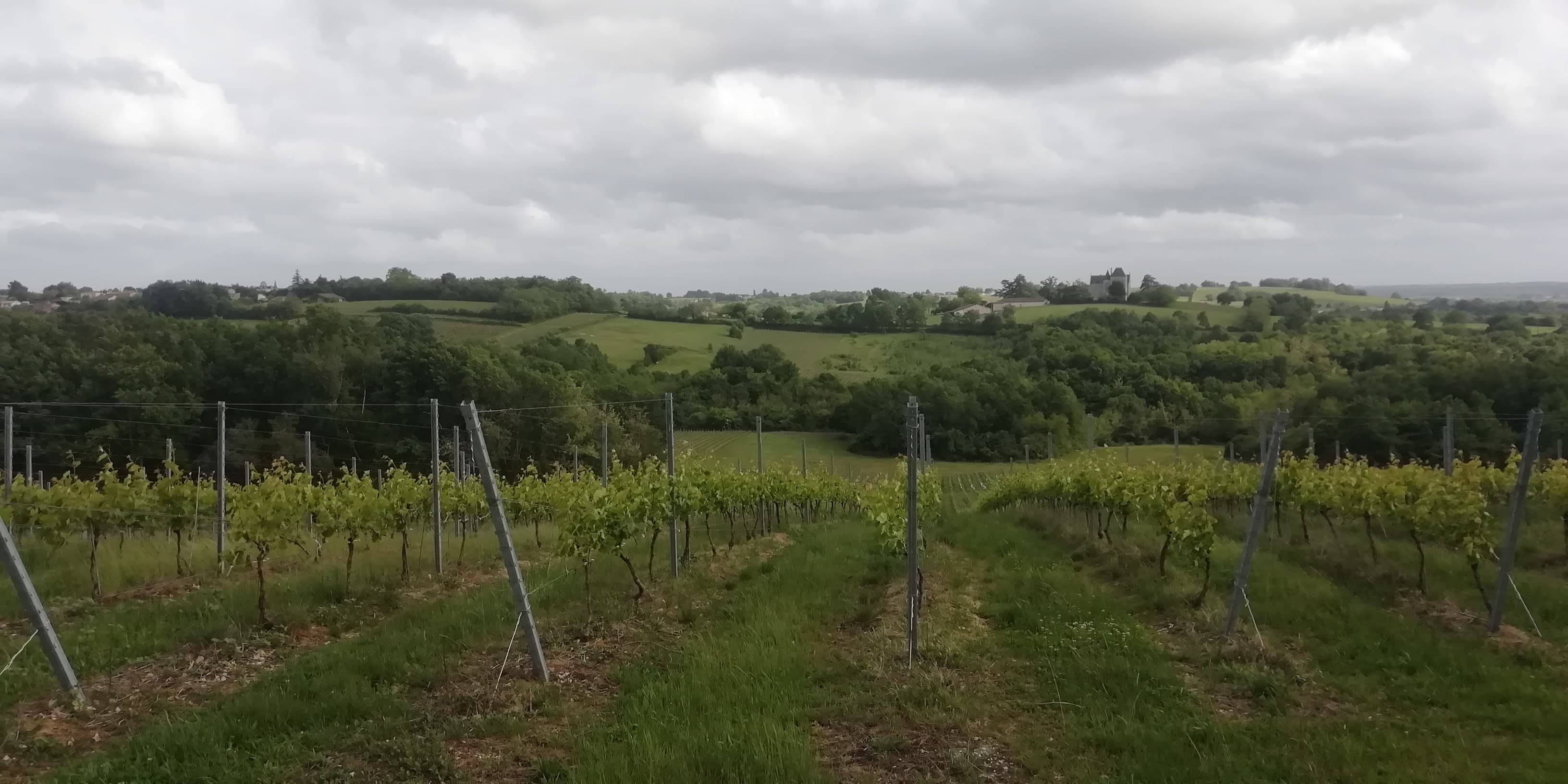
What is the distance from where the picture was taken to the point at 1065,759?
18.8ft

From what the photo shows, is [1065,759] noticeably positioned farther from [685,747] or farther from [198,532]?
[198,532]

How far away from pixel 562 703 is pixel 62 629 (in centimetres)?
558

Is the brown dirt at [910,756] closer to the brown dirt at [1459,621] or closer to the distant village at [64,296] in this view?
the brown dirt at [1459,621]

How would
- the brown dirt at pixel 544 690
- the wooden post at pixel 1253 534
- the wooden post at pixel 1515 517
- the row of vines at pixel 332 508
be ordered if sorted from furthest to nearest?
1. the row of vines at pixel 332 508
2. the wooden post at pixel 1515 517
3. the wooden post at pixel 1253 534
4. the brown dirt at pixel 544 690

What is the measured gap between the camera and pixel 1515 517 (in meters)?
8.66

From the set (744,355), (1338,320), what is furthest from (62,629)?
(1338,320)

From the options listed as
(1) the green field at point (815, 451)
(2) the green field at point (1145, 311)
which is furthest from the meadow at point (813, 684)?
(2) the green field at point (1145, 311)

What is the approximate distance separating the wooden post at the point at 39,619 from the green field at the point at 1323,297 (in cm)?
9056

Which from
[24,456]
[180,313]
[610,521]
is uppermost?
[180,313]

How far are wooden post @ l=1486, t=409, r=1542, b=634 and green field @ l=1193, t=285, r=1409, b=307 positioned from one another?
8242 cm

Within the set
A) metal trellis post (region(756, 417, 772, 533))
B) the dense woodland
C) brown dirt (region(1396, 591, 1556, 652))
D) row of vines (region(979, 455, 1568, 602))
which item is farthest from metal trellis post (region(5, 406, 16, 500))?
brown dirt (region(1396, 591, 1556, 652))

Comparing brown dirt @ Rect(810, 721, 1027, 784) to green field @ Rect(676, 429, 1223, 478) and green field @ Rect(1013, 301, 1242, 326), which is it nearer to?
green field @ Rect(676, 429, 1223, 478)

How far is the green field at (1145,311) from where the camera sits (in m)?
75.4

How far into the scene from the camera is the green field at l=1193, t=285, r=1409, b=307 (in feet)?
293
